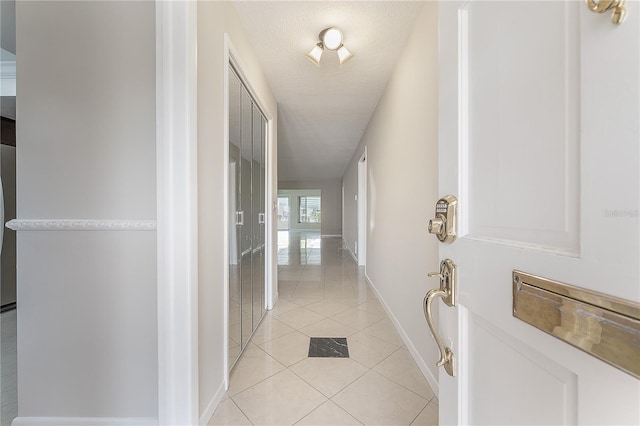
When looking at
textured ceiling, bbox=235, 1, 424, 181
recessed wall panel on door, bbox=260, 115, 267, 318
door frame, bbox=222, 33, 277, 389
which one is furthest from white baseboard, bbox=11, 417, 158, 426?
textured ceiling, bbox=235, 1, 424, 181

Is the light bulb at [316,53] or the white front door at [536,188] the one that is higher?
the light bulb at [316,53]

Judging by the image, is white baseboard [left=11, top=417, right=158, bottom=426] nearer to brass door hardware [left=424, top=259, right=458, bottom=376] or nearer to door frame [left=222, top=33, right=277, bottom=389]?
door frame [left=222, top=33, right=277, bottom=389]

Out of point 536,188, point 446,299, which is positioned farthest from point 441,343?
point 536,188

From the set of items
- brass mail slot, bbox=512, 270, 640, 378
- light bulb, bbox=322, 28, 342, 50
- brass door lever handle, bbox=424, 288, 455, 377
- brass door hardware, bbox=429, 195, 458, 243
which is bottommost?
brass door lever handle, bbox=424, 288, 455, 377

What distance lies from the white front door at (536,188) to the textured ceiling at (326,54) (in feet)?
4.21

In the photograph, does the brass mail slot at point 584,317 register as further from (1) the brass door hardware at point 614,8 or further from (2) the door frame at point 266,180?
(2) the door frame at point 266,180

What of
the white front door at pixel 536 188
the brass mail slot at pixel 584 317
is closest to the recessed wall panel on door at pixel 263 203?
the white front door at pixel 536 188

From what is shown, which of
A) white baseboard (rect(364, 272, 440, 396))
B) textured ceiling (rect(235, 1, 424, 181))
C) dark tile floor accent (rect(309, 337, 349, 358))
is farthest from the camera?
dark tile floor accent (rect(309, 337, 349, 358))

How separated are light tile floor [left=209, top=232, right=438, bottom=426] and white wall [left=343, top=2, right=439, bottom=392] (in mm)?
175

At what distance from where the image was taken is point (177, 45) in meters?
1.06

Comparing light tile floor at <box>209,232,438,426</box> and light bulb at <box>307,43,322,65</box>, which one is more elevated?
light bulb at <box>307,43,322,65</box>

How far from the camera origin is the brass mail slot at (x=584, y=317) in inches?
11.6

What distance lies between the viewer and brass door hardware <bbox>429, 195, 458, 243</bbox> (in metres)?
0.64

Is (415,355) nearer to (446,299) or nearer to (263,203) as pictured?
(446,299)
